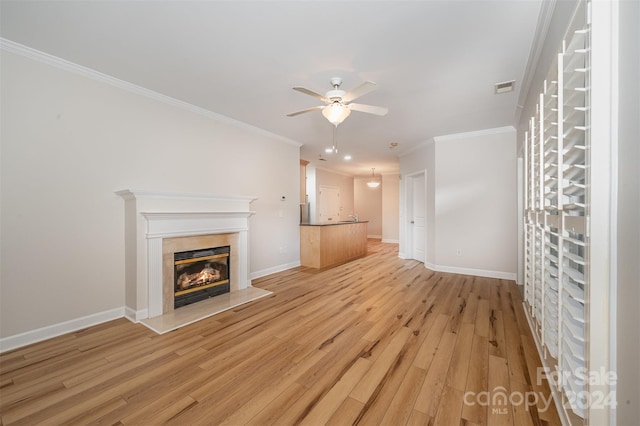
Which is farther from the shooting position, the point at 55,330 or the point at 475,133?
the point at 475,133

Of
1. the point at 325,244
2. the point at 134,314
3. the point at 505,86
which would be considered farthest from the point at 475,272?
the point at 134,314

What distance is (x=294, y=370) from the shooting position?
1.95 metres

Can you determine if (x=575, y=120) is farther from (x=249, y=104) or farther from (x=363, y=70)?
(x=249, y=104)

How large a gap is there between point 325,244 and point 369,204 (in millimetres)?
5681

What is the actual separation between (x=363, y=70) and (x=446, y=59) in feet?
2.59

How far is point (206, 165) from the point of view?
375 centimetres

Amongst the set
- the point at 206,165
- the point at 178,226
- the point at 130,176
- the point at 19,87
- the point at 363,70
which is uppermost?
the point at 363,70

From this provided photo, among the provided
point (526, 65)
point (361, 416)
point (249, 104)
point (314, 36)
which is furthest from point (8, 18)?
point (526, 65)

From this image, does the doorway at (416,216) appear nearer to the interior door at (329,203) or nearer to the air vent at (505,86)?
the air vent at (505,86)

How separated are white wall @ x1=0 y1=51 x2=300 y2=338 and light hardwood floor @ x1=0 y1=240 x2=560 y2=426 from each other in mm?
477

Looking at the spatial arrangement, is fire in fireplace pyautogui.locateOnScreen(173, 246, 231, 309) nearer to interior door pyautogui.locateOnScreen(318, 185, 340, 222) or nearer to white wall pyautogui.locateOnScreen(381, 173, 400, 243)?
interior door pyautogui.locateOnScreen(318, 185, 340, 222)

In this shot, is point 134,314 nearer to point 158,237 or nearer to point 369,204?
point 158,237

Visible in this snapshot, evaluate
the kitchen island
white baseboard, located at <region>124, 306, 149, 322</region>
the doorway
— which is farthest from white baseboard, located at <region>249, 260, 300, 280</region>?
the doorway

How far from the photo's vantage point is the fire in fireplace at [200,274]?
10.6 ft
